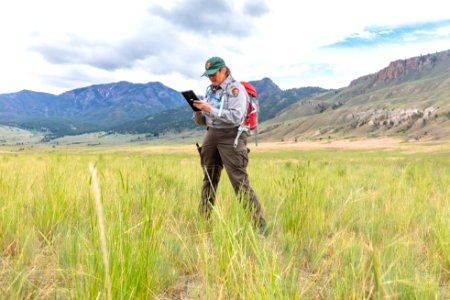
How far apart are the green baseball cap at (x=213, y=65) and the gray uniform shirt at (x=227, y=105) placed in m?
0.22

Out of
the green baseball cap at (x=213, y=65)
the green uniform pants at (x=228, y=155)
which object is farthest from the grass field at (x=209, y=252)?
the green baseball cap at (x=213, y=65)

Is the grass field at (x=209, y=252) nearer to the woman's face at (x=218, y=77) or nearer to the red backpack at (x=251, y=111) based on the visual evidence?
the red backpack at (x=251, y=111)

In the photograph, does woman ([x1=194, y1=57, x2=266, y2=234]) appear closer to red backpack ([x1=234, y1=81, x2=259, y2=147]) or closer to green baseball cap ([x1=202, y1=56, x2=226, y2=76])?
green baseball cap ([x1=202, y1=56, x2=226, y2=76])

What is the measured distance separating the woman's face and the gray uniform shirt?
60 millimetres

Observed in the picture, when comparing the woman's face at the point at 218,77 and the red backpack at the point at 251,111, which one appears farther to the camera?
the red backpack at the point at 251,111

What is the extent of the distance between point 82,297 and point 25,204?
2.69 metres

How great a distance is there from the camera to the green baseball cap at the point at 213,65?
453cm

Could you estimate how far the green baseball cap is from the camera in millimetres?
4531

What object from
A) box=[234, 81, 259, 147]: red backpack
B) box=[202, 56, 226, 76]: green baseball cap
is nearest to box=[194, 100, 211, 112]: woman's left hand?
box=[202, 56, 226, 76]: green baseball cap

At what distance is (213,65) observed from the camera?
Answer: 4590 millimetres

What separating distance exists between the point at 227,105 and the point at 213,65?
1.91 ft

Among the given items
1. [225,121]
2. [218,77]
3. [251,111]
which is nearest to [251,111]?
[251,111]

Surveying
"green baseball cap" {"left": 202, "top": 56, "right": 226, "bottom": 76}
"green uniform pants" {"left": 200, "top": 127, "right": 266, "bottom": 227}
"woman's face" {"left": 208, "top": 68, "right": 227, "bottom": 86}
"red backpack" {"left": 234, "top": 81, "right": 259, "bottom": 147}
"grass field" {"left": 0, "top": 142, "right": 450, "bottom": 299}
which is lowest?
"grass field" {"left": 0, "top": 142, "right": 450, "bottom": 299}

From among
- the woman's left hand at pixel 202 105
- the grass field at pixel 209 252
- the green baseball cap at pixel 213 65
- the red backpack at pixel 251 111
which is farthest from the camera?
the red backpack at pixel 251 111
